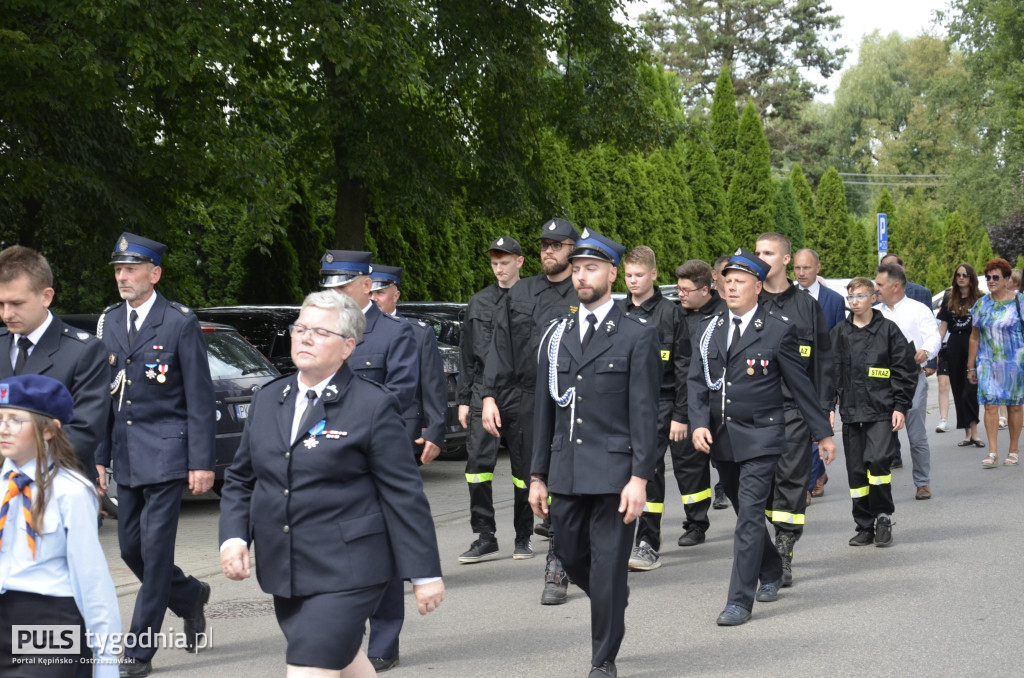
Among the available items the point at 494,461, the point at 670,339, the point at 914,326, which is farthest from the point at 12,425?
the point at 914,326

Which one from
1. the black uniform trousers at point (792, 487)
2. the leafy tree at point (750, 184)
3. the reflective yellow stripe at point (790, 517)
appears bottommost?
the reflective yellow stripe at point (790, 517)

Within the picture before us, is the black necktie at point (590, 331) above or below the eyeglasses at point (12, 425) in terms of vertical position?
above

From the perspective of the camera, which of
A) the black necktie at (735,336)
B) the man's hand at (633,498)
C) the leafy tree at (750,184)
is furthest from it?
the leafy tree at (750,184)

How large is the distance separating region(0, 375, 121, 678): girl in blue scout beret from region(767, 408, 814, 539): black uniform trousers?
195 inches

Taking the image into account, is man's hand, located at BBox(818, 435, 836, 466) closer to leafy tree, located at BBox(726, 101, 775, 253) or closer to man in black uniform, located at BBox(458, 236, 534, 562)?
man in black uniform, located at BBox(458, 236, 534, 562)

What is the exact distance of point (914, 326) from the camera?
10.9 meters

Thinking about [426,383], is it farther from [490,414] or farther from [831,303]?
[831,303]

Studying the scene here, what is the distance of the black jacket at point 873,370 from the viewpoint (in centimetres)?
934

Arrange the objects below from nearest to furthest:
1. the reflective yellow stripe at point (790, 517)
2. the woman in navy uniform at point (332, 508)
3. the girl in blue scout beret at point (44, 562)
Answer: the girl in blue scout beret at point (44, 562), the woman in navy uniform at point (332, 508), the reflective yellow stripe at point (790, 517)

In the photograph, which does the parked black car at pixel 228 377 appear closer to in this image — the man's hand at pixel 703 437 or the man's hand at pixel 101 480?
the man's hand at pixel 101 480

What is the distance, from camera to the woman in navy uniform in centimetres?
402

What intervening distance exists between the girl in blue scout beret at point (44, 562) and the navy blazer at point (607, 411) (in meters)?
2.53

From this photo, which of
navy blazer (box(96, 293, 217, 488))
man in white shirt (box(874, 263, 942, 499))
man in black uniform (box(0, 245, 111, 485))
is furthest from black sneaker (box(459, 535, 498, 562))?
man in white shirt (box(874, 263, 942, 499))

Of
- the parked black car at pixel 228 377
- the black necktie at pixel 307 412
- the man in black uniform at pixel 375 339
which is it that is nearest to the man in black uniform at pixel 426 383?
the man in black uniform at pixel 375 339
